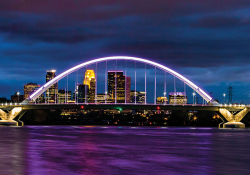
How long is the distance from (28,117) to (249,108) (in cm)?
7496

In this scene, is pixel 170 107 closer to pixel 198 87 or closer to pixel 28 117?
pixel 198 87

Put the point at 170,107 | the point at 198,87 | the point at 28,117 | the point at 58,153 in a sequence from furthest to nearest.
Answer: the point at 28,117, the point at 198,87, the point at 170,107, the point at 58,153

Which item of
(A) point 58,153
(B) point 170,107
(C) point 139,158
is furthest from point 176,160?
(B) point 170,107

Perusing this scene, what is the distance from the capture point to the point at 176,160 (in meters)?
29.7

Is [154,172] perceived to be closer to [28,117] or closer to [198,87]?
[198,87]

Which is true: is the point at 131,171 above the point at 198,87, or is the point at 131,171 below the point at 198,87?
below

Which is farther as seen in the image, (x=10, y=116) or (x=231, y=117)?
(x=10, y=116)

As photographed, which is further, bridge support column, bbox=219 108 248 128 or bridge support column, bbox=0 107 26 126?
bridge support column, bbox=0 107 26 126

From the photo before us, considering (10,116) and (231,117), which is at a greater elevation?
(10,116)

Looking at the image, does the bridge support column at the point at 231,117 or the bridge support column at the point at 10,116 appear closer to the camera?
the bridge support column at the point at 231,117

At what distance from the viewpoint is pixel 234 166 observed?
27.3 metres

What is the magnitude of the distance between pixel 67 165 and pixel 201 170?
8145 mm

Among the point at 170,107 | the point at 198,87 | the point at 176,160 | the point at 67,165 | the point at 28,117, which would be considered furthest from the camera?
the point at 28,117

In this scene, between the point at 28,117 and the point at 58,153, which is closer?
the point at 58,153
